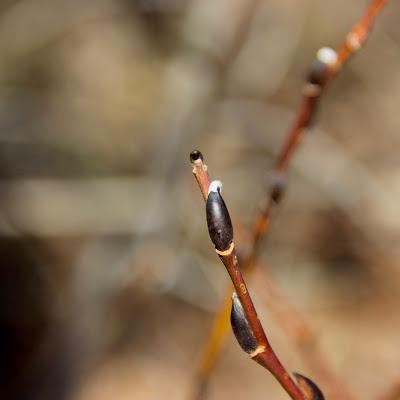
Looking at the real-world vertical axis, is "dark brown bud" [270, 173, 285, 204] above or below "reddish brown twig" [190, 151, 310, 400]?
below

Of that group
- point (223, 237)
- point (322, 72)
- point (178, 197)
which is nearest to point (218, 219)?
point (223, 237)

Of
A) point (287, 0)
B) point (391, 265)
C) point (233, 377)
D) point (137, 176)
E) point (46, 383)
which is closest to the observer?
point (46, 383)

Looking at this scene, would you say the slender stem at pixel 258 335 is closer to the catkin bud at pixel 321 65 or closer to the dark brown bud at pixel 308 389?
the dark brown bud at pixel 308 389

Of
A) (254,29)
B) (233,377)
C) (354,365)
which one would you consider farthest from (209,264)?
(254,29)

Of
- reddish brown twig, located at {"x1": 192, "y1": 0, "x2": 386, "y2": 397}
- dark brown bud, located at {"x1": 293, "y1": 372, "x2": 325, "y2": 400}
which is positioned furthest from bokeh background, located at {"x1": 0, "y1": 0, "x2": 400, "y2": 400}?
dark brown bud, located at {"x1": 293, "y1": 372, "x2": 325, "y2": 400}

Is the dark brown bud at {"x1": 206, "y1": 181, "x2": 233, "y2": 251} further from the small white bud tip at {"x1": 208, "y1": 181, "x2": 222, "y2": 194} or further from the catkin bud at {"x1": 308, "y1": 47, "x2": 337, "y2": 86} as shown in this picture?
the catkin bud at {"x1": 308, "y1": 47, "x2": 337, "y2": 86}

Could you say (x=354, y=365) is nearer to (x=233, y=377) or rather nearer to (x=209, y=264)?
(x=233, y=377)

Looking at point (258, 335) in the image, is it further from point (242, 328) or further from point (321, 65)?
point (321, 65)
